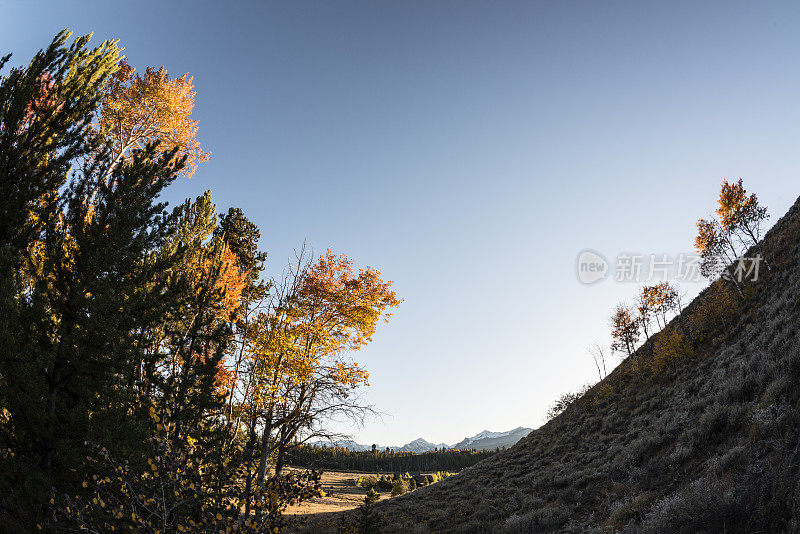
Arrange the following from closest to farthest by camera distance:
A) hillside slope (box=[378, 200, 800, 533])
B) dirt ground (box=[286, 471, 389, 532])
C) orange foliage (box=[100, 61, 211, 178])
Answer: hillside slope (box=[378, 200, 800, 533]) → dirt ground (box=[286, 471, 389, 532]) → orange foliage (box=[100, 61, 211, 178])

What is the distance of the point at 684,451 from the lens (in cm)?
998

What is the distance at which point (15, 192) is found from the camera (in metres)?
6.93

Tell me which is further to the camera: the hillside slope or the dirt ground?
the dirt ground

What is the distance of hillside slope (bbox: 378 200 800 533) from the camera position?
6.46 m

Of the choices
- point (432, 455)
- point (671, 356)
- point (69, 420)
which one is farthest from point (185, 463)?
point (432, 455)

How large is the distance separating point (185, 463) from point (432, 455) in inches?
5267

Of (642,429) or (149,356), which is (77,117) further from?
(642,429)

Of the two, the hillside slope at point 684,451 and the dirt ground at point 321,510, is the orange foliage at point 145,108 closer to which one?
the dirt ground at point 321,510

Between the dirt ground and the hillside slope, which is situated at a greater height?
the hillside slope

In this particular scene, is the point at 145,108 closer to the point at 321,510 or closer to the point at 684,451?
the point at 684,451

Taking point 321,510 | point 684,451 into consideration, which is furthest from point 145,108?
point 321,510

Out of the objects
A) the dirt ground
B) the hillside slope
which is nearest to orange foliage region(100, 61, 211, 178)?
the dirt ground

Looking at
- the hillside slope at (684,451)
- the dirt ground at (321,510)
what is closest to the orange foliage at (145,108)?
the dirt ground at (321,510)

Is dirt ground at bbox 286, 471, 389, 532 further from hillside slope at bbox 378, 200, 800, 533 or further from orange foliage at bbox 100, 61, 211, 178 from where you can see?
orange foliage at bbox 100, 61, 211, 178
